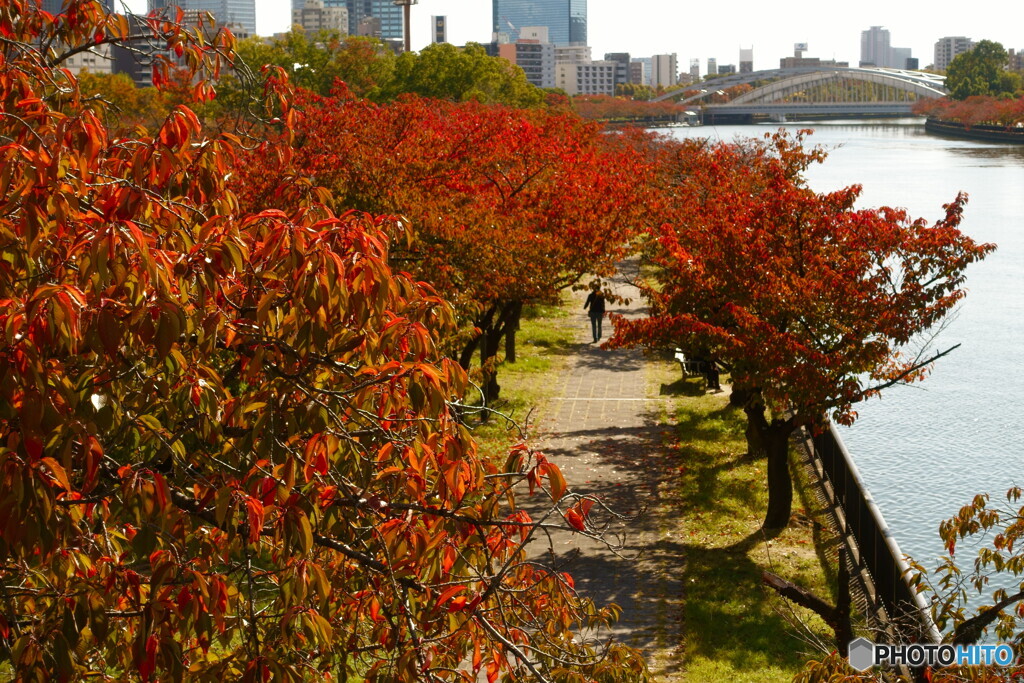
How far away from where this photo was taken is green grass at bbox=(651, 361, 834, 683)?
9.70 metres

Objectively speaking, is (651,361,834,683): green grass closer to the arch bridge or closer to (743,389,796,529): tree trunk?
(743,389,796,529): tree trunk

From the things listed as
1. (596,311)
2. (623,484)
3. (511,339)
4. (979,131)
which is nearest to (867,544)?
(623,484)

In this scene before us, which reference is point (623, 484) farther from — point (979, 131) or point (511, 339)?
point (979, 131)

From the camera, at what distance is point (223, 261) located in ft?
13.2

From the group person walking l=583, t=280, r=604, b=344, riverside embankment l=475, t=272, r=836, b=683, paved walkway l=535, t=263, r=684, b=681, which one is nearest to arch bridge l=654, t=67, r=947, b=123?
person walking l=583, t=280, r=604, b=344

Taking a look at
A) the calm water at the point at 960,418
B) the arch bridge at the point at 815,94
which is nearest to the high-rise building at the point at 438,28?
the arch bridge at the point at 815,94

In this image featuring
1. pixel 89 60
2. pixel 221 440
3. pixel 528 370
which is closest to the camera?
pixel 221 440

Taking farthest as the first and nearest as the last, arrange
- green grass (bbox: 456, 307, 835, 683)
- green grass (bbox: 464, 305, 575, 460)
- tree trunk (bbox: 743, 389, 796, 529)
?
green grass (bbox: 464, 305, 575, 460) → tree trunk (bbox: 743, 389, 796, 529) → green grass (bbox: 456, 307, 835, 683)

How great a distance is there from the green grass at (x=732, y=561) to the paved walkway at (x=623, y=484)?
0.19 m

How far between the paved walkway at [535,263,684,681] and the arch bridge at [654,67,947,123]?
116310 mm

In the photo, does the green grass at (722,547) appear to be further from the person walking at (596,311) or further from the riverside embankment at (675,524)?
the person walking at (596,311)

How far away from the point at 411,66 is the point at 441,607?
50.1 metres

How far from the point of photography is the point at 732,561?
12195 millimetres

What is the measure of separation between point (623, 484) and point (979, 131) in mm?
95061
